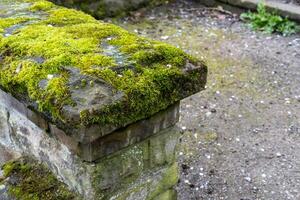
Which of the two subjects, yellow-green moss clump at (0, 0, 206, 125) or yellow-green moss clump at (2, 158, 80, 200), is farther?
yellow-green moss clump at (2, 158, 80, 200)

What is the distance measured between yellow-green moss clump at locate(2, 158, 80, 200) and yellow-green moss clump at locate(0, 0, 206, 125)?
0.39 metres

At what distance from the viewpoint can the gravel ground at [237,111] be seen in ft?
10.1

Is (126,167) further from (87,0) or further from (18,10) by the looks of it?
(87,0)

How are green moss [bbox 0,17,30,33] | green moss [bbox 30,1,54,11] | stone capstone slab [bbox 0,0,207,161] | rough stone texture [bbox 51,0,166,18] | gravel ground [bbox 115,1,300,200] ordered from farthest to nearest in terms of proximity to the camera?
rough stone texture [bbox 51,0,166,18] < gravel ground [bbox 115,1,300,200] < green moss [bbox 30,1,54,11] < green moss [bbox 0,17,30,33] < stone capstone slab [bbox 0,0,207,161]

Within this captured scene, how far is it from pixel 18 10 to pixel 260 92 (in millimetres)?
2513

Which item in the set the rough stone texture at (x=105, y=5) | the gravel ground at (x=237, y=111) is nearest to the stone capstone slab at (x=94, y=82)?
the gravel ground at (x=237, y=111)

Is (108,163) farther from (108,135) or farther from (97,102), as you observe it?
(97,102)

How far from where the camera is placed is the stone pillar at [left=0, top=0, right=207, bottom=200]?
5.16 ft

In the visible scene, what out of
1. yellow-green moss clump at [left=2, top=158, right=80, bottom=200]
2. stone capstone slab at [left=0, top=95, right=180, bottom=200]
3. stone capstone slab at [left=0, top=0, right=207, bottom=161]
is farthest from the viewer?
yellow-green moss clump at [left=2, top=158, right=80, bottom=200]

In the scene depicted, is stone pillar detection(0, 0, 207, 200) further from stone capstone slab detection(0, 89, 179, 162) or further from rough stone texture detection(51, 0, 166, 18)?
rough stone texture detection(51, 0, 166, 18)

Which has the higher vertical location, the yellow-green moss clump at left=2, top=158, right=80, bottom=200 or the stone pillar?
the stone pillar

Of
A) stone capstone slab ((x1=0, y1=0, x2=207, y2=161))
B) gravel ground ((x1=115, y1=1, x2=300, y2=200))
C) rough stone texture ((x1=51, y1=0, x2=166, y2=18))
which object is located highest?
stone capstone slab ((x1=0, y1=0, x2=207, y2=161))

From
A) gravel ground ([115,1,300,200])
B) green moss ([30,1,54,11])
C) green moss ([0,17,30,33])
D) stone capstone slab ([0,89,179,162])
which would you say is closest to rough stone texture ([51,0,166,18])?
gravel ground ([115,1,300,200])

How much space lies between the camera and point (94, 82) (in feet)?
5.30
